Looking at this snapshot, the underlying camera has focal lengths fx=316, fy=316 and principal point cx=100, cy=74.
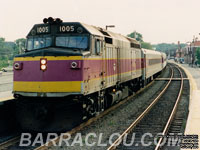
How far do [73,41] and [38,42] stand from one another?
142 centimetres

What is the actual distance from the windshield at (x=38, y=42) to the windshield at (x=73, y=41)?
356 mm

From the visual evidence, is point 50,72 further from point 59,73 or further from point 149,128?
point 149,128

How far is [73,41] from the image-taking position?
12109mm

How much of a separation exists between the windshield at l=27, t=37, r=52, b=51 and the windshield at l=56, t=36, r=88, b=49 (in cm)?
36

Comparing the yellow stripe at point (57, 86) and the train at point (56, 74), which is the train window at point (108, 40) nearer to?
the train at point (56, 74)

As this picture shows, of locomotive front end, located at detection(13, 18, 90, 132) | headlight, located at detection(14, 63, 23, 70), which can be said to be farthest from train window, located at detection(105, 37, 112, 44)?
headlight, located at detection(14, 63, 23, 70)

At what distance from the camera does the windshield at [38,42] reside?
12.2 meters

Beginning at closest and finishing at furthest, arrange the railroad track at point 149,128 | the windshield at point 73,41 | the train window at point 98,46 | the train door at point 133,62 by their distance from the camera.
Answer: the railroad track at point 149,128, the windshield at point 73,41, the train window at point 98,46, the train door at point 133,62

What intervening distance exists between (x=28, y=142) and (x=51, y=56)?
3.10 metres

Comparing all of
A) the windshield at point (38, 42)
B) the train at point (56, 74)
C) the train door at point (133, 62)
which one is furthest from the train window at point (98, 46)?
the train door at point (133, 62)

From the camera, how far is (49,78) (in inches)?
439

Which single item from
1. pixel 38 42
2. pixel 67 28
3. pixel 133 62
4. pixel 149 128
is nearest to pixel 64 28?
pixel 67 28

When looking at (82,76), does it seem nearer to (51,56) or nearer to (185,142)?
(51,56)

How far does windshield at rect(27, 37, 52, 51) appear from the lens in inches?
481
